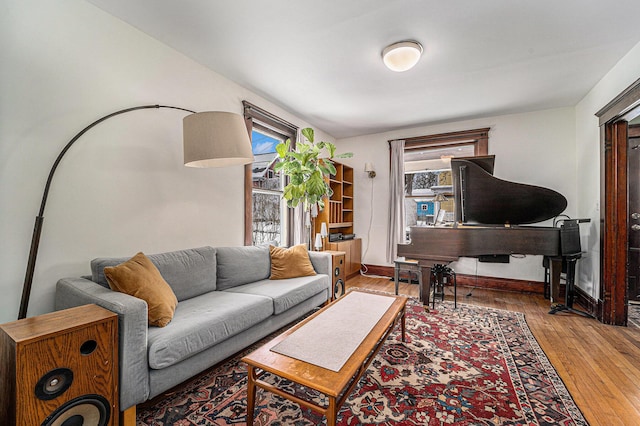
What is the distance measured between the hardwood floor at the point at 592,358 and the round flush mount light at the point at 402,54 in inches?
107

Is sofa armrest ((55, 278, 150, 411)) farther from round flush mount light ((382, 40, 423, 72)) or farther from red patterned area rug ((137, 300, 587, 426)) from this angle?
round flush mount light ((382, 40, 423, 72))

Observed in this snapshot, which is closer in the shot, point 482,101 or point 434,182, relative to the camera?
point 482,101

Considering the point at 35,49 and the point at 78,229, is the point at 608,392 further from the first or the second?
the point at 35,49

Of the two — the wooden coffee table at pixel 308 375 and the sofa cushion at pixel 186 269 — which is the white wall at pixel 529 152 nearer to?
the wooden coffee table at pixel 308 375

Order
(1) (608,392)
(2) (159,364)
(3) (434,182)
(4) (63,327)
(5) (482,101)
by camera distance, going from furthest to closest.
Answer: (3) (434,182), (5) (482,101), (1) (608,392), (2) (159,364), (4) (63,327)

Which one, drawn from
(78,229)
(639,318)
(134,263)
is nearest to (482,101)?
(639,318)

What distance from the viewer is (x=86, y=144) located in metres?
1.99

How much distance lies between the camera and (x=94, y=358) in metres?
1.26

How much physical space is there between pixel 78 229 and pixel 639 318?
540 cm

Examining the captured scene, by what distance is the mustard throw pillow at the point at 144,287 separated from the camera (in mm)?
1688

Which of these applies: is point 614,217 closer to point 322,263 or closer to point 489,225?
point 489,225

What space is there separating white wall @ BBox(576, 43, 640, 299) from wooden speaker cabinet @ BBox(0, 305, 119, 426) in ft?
14.4

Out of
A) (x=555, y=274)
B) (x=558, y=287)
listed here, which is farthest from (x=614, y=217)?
(x=558, y=287)

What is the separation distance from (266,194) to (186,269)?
173cm
